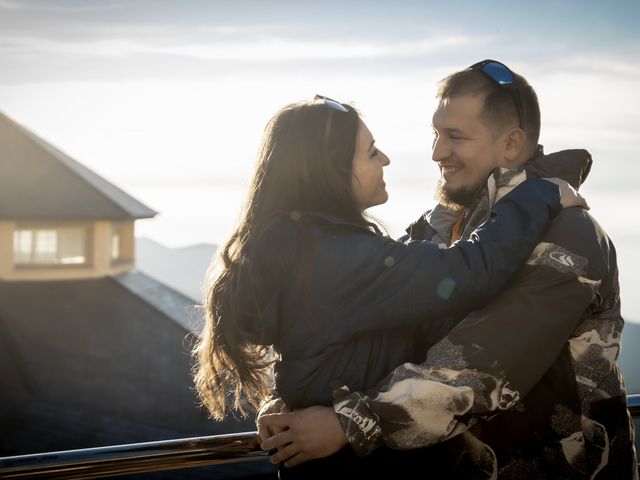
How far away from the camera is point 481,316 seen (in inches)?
87.4

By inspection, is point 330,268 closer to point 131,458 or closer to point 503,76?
point 131,458

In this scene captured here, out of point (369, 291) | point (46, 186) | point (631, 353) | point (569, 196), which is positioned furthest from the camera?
point (631, 353)

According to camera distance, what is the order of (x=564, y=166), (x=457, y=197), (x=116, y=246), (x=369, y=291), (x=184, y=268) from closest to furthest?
(x=369, y=291) → (x=564, y=166) → (x=457, y=197) → (x=116, y=246) → (x=184, y=268)

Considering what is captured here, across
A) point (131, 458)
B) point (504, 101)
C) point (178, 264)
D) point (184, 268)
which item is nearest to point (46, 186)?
point (504, 101)

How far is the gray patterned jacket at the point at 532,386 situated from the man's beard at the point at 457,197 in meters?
0.70

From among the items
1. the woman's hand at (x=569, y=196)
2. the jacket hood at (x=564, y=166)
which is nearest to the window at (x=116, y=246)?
the jacket hood at (x=564, y=166)

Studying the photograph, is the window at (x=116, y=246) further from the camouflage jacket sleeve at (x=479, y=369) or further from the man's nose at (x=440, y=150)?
the camouflage jacket sleeve at (x=479, y=369)

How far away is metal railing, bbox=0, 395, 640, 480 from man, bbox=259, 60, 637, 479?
19 centimetres

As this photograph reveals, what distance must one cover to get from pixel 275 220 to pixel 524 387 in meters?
0.86

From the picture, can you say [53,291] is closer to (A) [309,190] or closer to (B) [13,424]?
(B) [13,424]

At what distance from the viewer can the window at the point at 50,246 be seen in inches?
1043

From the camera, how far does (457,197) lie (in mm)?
3018

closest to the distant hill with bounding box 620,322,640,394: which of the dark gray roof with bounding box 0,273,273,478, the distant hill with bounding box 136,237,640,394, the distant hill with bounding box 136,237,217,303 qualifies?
the distant hill with bounding box 136,237,640,394

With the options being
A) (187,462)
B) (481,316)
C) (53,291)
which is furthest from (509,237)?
(53,291)
